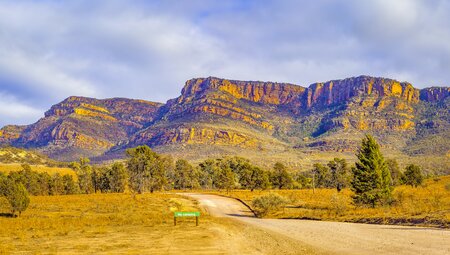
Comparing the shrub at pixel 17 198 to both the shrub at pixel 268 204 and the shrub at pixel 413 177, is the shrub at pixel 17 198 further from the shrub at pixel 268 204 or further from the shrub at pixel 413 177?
the shrub at pixel 413 177

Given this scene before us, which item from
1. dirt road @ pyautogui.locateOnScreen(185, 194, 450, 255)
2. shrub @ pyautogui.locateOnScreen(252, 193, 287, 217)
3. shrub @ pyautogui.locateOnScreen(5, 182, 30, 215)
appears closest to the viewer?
dirt road @ pyautogui.locateOnScreen(185, 194, 450, 255)

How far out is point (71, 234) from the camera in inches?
829

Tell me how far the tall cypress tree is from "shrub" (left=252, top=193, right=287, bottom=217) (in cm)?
705

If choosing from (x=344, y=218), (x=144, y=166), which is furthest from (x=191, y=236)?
(x=144, y=166)

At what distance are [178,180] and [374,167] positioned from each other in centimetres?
7662

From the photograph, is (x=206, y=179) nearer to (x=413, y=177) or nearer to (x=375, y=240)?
(x=413, y=177)

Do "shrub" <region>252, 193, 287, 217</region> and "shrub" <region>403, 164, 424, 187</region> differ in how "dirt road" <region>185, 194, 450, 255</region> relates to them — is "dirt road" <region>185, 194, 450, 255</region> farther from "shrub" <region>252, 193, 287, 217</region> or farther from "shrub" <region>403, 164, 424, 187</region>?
"shrub" <region>403, 164, 424, 187</region>

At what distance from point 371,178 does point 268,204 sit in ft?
32.5

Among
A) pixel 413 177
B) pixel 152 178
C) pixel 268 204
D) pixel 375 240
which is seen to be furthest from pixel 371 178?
pixel 152 178

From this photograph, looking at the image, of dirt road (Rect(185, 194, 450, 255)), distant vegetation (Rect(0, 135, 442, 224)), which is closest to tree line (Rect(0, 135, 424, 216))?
distant vegetation (Rect(0, 135, 442, 224))

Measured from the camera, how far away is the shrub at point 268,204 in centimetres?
3588

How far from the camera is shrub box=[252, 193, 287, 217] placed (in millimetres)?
35875

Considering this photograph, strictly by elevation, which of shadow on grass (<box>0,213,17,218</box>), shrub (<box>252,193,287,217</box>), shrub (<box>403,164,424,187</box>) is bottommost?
shadow on grass (<box>0,213,17,218</box>)

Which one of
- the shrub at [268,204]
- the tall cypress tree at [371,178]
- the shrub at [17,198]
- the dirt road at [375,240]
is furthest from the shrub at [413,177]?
the shrub at [17,198]
